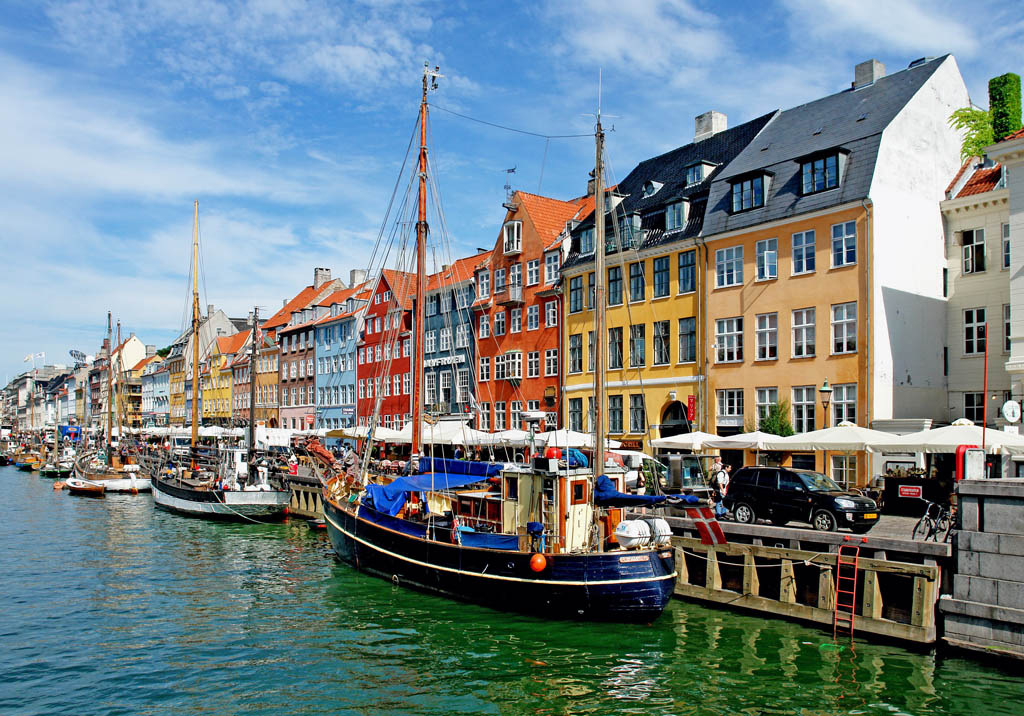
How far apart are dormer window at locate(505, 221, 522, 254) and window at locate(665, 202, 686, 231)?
12.8 meters

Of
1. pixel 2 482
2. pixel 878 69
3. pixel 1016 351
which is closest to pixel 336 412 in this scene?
pixel 2 482

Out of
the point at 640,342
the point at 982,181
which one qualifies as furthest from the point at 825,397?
the point at 640,342

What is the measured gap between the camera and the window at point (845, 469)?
32.8 meters

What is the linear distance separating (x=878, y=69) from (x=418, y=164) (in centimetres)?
2383

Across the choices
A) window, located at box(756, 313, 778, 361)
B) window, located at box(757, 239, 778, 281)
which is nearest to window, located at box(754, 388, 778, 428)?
window, located at box(756, 313, 778, 361)

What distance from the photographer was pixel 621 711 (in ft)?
48.1

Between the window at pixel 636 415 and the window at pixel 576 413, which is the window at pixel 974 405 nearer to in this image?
the window at pixel 636 415

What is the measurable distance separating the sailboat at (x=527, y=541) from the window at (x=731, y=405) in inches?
589

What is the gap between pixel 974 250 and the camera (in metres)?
35.1

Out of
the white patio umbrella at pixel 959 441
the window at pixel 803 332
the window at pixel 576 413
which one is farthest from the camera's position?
the window at pixel 576 413

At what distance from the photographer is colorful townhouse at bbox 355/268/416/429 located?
67.1 m

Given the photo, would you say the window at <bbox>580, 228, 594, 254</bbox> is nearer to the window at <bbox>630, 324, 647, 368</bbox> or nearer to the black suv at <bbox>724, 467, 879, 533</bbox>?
the window at <bbox>630, 324, 647, 368</bbox>

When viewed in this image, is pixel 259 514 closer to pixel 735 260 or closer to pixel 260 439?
pixel 260 439

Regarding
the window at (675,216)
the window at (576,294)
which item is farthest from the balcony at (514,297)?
the window at (675,216)
